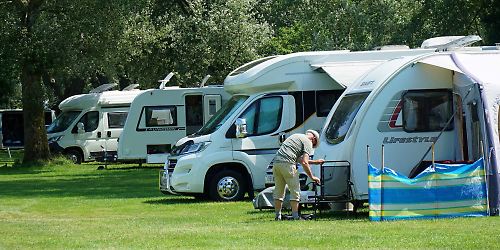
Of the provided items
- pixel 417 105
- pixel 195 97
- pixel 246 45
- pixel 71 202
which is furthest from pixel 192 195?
pixel 246 45

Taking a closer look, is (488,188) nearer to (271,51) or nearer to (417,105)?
(417,105)

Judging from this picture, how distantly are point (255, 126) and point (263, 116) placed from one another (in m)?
0.25

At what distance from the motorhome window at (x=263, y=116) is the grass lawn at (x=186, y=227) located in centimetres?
145

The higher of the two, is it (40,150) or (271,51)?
(271,51)

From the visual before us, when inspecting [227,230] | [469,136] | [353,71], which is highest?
[353,71]

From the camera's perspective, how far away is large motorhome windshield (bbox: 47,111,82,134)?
1508 inches

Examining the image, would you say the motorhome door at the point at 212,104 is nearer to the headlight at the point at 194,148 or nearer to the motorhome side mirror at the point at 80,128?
the motorhome side mirror at the point at 80,128

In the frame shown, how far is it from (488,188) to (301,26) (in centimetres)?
3307

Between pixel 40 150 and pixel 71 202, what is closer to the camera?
pixel 71 202

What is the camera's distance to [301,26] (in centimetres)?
4822

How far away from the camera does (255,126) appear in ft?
68.2

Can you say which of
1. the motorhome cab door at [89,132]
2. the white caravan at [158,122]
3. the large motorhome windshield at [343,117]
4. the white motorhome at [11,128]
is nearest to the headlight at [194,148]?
the large motorhome windshield at [343,117]

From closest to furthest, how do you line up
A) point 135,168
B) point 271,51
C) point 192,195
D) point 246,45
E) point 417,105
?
point 417,105, point 192,195, point 135,168, point 246,45, point 271,51

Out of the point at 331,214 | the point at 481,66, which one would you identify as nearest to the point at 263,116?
the point at 331,214
